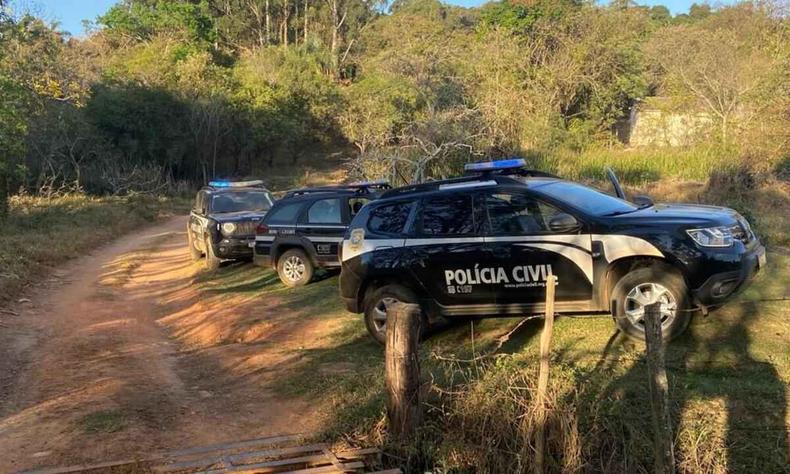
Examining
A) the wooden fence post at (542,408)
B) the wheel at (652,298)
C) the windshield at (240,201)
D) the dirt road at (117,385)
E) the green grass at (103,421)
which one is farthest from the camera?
the windshield at (240,201)

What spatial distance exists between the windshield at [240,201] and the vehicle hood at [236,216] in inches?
12.7

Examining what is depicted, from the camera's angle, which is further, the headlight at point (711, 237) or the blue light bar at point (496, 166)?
the blue light bar at point (496, 166)

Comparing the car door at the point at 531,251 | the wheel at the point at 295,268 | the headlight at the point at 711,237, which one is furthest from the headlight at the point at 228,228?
the headlight at the point at 711,237

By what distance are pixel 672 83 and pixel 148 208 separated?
24417 millimetres

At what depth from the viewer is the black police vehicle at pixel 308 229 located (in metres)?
12.5

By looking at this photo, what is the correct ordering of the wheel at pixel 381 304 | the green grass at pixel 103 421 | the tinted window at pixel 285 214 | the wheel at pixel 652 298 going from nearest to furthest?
the green grass at pixel 103 421 → the wheel at pixel 652 298 → the wheel at pixel 381 304 → the tinted window at pixel 285 214

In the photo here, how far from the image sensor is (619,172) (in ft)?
75.2

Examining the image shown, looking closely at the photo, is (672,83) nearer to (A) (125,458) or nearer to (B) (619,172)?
(B) (619,172)

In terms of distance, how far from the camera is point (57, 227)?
75.2ft

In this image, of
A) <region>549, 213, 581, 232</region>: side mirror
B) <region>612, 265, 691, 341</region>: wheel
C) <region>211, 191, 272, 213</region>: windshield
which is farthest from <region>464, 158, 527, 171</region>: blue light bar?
<region>211, 191, 272, 213</region>: windshield

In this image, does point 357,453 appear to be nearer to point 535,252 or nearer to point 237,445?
point 237,445

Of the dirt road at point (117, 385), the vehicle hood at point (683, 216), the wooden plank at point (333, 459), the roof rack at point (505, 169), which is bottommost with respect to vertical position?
the dirt road at point (117, 385)

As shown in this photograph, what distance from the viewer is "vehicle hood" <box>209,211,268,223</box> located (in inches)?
602

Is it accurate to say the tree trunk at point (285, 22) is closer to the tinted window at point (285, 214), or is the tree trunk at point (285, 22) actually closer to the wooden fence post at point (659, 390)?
the tinted window at point (285, 214)
